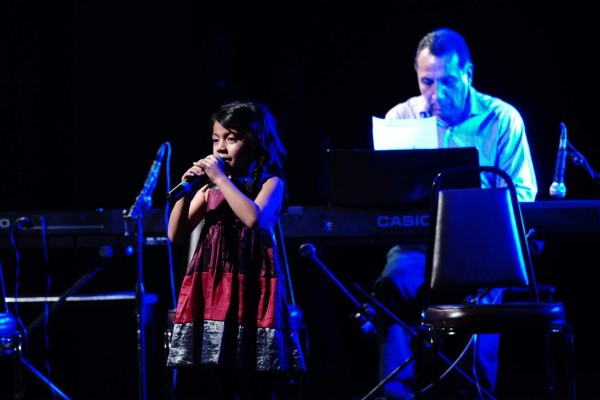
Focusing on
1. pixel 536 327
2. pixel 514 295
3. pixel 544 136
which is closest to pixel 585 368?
pixel 514 295

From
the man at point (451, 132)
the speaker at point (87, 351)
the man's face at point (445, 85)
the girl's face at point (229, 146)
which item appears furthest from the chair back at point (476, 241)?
the speaker at point (87, 351)

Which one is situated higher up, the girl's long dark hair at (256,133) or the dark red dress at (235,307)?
the girl's long dark hair at (256,133)

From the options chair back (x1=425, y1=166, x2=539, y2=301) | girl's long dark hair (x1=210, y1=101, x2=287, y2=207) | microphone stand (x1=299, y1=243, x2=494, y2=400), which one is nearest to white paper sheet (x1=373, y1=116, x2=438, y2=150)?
chair back (x1=425, y1=166, x2=539, y2=301)

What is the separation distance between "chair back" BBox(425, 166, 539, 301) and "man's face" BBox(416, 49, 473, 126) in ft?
3.16

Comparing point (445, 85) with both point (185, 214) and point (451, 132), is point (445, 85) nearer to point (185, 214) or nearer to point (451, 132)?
point (451, 132)

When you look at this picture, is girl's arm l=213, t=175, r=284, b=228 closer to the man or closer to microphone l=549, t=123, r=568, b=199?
the man

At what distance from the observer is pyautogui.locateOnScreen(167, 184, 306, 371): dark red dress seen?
2.59 meters

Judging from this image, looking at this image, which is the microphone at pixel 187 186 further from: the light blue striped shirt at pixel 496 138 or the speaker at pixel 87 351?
the speaker at pixel 87 351

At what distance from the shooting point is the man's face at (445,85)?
393cm

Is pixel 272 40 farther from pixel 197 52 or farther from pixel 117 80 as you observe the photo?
pixel 117 80

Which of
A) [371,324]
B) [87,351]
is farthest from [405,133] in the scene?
[87,351]

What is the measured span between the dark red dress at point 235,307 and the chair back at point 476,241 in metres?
0.62

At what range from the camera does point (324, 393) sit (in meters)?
4.13

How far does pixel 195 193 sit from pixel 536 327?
3.82 ft
